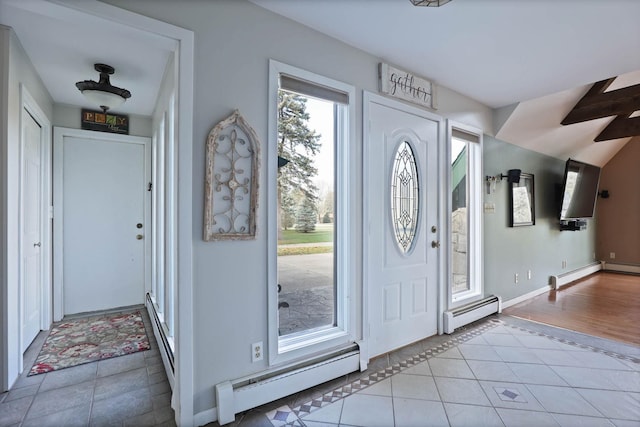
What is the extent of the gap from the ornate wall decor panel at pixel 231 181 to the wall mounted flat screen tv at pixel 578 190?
4.98 m

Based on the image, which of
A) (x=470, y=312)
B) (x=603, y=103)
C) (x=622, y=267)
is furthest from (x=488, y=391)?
(x=622, y=267)

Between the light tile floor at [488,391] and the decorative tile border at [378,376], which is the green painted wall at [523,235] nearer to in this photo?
the decorative tile border at [378,376]

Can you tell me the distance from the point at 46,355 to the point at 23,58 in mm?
2304

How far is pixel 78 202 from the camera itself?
3355mm

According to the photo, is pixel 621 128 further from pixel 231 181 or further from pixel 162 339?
pixel 162 339

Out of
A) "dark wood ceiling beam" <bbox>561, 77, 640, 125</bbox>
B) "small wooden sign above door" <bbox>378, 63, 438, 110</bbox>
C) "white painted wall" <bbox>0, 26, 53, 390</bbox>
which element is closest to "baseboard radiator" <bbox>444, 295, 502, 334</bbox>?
"small wooden sign above door" <bbox>378, 63, 438, 110</bbox>

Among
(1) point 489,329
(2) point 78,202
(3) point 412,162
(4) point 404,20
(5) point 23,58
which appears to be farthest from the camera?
(2) point 78,202

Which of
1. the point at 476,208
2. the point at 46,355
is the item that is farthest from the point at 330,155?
the point at 46,355

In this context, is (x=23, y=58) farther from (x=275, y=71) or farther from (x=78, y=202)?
(x=275, y=71)

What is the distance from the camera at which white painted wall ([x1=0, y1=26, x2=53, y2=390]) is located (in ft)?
6.17

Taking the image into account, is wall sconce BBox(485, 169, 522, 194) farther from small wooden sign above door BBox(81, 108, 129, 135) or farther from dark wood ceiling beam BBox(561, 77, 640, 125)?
small wooden sign above door BBox(81, 108, 129, 135)

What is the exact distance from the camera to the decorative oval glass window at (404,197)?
2660 mm

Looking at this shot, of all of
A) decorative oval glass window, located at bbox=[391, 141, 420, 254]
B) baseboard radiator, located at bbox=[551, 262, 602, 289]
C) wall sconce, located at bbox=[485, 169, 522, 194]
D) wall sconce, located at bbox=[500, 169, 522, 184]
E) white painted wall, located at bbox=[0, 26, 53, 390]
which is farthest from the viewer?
baseboard radiator, located at bbox=[551, 262, 602, 289]

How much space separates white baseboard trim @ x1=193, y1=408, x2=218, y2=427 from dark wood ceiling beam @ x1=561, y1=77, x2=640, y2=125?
516 centimetres
